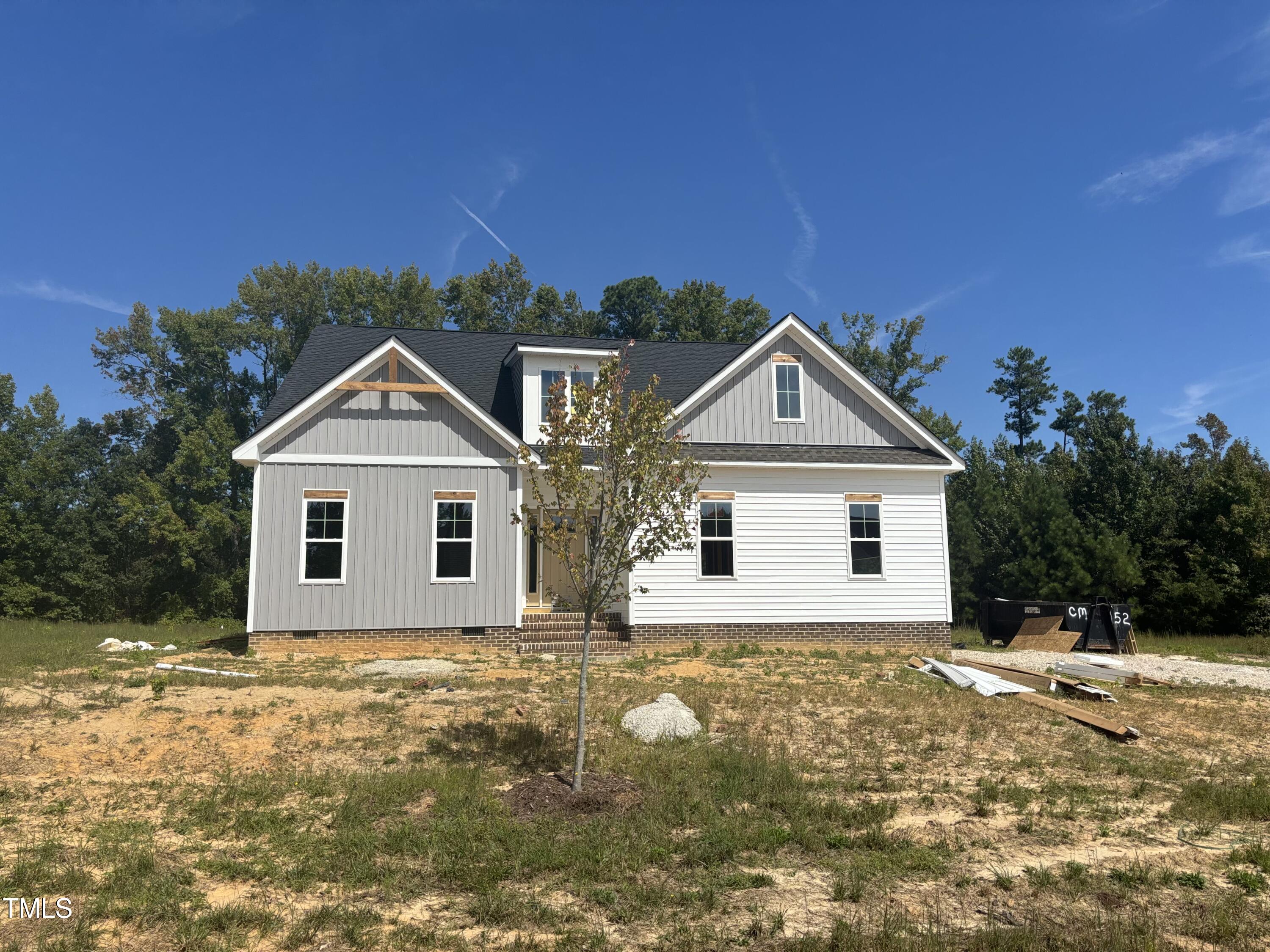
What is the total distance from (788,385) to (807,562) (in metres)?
4.10

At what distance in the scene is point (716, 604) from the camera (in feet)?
60.5

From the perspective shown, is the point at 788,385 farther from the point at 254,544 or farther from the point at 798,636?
the point at 254,544

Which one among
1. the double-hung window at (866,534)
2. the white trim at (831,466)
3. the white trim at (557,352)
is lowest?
the double-hung window at (866,534)

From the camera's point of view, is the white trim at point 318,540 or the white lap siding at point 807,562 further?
the white lap siding at point 807,562

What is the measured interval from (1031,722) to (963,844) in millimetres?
4990

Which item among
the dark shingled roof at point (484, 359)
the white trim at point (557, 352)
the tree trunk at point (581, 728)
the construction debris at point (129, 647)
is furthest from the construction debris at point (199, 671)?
the white trim at point (557, 352)

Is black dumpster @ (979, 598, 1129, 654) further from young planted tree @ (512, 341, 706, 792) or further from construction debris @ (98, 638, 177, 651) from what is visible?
construction debris @ (98, 638, 177, 651)

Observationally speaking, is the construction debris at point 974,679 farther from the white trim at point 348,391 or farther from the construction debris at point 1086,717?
the white trim at point 348,391

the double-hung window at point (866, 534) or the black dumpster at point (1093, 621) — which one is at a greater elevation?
the double-hung window at point (866, 534)

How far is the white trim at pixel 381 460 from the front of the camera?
17297 millimetres

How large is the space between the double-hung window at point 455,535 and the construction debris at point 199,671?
471cm

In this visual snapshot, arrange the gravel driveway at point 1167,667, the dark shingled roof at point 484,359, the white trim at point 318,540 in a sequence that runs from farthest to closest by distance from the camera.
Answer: the dark shingled roof at point 484,359 → the white trim at point 318,540 → the gravel driveway at point 1167,667

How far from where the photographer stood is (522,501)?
18.8 meters

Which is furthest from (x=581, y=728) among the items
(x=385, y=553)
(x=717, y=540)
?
(x=717, y=540)
